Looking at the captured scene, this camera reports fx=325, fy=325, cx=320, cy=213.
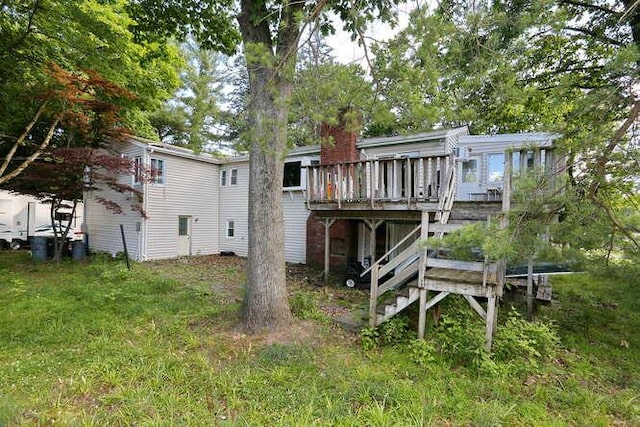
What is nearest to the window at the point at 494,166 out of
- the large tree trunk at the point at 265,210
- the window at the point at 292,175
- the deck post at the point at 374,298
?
the window at the point at 292,175

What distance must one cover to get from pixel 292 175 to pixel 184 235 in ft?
18.7

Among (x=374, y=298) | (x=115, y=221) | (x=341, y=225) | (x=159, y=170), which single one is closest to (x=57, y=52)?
(x=159, y=170)

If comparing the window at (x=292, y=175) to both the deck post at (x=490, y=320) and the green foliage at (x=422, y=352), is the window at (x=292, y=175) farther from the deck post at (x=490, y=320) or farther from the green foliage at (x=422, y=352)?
the deck post at (x=490, y=320)

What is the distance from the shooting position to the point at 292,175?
12891mm

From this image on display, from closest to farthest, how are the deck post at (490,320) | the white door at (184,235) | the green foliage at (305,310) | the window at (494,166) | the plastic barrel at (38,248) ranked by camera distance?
the deck post at (490,320), the green foliage at (305,310), the window at (494,166), the plastic barrel at (38,248), the white door at (184,235)

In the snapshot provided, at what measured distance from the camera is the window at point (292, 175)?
1268cm

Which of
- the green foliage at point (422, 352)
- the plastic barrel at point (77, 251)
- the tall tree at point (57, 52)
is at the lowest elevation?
the green foliage at point (422, 352)

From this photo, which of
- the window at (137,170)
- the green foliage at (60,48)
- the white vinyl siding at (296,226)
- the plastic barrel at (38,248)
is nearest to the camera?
the green foliage at (60,48)

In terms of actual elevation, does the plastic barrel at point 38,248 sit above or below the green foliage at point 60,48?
below

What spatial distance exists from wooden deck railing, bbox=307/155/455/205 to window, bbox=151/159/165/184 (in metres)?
6.58

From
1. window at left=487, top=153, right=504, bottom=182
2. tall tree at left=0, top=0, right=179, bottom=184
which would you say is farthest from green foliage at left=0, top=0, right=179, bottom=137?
window at left=487, top=153, right=504, bottom=182

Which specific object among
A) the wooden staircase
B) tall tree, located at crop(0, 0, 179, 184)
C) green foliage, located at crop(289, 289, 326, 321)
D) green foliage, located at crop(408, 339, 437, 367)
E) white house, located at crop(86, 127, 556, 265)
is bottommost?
green foliage, located at crop(408, 339, 437, 367)

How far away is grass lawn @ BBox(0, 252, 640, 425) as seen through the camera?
10.9 ft

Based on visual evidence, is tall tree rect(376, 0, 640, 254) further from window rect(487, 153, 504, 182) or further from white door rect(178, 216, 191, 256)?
white door rect(178, 216, 191, 256)
